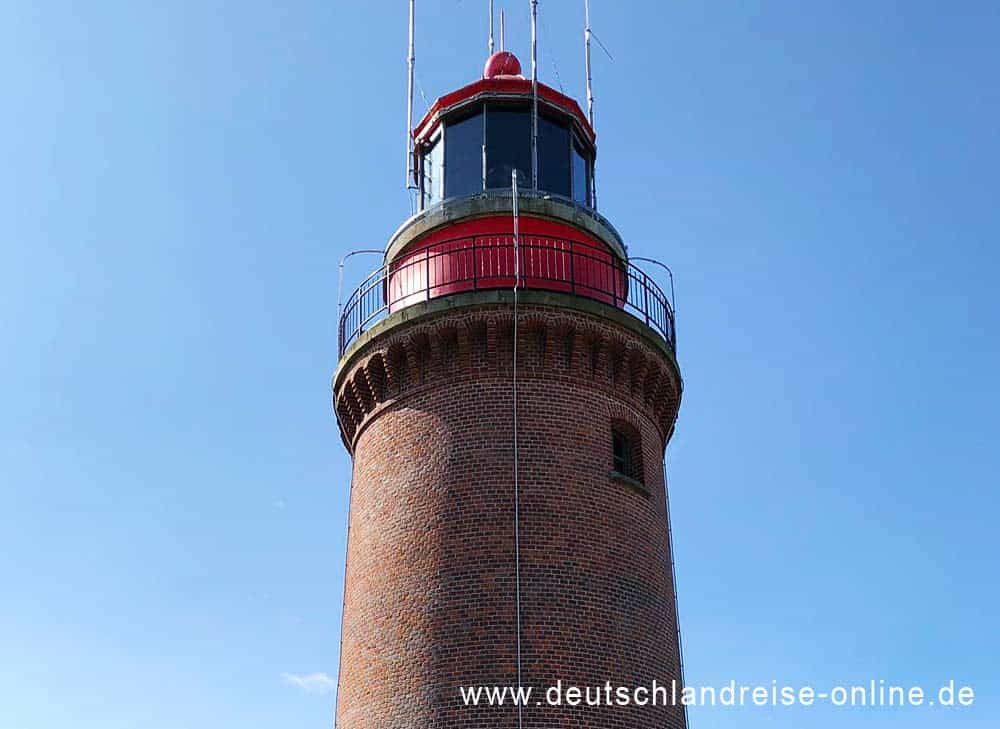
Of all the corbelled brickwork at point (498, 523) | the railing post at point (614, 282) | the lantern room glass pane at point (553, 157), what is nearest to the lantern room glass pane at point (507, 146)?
the lantern room glass pane at point (553, 157)

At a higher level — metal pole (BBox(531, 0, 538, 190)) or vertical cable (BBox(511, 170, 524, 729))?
metal pole (BBox(531, 0, 538, 190))

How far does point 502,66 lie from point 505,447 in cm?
770

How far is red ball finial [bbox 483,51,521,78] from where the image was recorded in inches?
894

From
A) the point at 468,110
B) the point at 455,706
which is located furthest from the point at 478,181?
the point at 455,706

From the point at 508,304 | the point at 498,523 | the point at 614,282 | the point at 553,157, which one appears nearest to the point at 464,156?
the point at 553,157

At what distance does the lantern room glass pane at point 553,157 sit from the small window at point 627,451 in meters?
4.17

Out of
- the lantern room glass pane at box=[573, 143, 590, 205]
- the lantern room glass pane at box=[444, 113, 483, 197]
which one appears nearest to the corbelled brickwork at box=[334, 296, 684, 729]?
the lantern room glass pane at box=[444, 113, 483, 197]

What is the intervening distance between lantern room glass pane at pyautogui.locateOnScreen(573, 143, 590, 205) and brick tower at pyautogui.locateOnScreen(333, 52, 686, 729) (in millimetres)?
51

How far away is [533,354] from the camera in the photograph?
63.2 feet

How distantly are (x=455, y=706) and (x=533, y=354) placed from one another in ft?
17.5

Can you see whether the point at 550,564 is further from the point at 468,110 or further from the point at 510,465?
the point at 468,110

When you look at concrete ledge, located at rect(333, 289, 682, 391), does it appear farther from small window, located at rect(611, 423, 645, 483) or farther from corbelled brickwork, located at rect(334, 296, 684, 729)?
small window, located at rect(611, 423, 645, 483)

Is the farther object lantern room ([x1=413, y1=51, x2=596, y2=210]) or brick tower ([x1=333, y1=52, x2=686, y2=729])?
lantern room ([x1=413, y1=51, x2=596, y2=210])

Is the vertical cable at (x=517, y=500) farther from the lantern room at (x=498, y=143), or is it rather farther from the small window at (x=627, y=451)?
the small window at (x=627, y=451)
